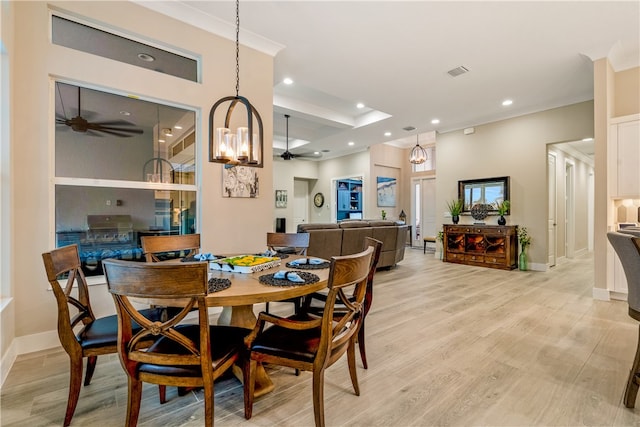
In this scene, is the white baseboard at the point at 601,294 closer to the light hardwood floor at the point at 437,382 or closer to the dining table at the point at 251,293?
the light hardwood floor at the point at 437,382

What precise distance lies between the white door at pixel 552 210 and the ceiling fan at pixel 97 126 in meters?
7.00

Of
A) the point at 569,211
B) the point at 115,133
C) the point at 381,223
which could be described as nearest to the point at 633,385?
the point at 381,223

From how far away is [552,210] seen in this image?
6.11 metres

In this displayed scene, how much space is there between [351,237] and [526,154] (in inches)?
151

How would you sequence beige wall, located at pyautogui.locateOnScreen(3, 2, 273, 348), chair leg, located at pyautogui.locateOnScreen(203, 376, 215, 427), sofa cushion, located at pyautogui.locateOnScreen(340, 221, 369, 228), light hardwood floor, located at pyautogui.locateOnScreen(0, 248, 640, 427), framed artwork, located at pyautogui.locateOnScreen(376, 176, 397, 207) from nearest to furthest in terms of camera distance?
1. chair leg, located at pyautogui.locateOnScreen(203, 376, 215, 427)
2. light hardwood floor, located at pyautogui.locateOnScreen(0, 248, 640, 427)
3. beige wall, located at pyautogui.locateOnScreen(3, 2, 273, 348)
4. sofa cushion, located at pyautogui.locateOnScreen(340, 221, 369, 228)
5. framed artwork, located at pyautogui.locateOnScreen(376, 176, 397, 207)

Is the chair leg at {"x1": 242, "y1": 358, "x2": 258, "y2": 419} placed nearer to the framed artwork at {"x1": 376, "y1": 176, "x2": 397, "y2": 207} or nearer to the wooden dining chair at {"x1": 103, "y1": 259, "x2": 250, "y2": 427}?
the wooden dining chair at {"x1": 103, "y1": 259, "x2": 250, "y2": 427}

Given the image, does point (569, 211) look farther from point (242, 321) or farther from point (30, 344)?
point (30, 344)

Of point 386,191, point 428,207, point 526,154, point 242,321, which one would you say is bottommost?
point 242,321

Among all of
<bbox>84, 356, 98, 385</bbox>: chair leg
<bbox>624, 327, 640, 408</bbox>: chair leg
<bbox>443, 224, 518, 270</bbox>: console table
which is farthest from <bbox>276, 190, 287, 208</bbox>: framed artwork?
<bbox>624, 327, 640, 408</bbox>: chair leg

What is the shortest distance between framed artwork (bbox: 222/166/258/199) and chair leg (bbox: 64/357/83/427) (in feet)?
6.70

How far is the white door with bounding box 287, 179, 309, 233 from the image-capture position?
11109 millimetres

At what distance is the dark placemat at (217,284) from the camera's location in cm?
148

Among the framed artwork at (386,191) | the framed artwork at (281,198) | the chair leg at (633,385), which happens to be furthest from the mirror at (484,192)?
the framed artwork at (281,198)

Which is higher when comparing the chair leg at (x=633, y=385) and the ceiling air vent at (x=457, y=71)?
the ceiling air vent at (x=457, y=71)
